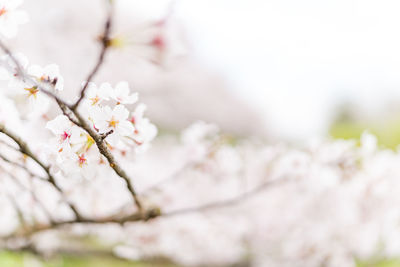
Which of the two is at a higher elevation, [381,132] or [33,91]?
[381,132]

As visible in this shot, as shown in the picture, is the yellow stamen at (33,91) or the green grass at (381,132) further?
the green grass at (381,132)

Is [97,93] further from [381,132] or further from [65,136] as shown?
[381,132]

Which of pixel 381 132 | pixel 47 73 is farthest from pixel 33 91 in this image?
pixel 381 132

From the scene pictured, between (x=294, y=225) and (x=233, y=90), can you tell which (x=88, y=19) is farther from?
(x=294, y=225)

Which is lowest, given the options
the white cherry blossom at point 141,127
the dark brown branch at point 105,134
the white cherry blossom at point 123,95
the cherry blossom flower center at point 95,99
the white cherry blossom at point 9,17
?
the dark brown branch at point 105,134

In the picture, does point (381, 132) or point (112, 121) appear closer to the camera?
point (112, 121)

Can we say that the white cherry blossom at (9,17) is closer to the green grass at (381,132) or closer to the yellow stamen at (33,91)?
the yellow stamen at (33,91)

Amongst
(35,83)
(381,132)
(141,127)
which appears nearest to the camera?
(35,83)

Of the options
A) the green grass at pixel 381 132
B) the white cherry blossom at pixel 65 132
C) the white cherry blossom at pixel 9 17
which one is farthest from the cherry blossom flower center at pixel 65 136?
the green grass at pixel 381 132

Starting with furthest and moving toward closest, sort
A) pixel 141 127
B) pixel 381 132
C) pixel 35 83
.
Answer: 1. pixel 381 132
2. pixel 141 127
3. pixel 35 83

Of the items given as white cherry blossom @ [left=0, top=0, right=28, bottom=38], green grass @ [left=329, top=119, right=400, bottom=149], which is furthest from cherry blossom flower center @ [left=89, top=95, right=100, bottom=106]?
green grass @ [left=329, top=119, right=400, bottom=149]

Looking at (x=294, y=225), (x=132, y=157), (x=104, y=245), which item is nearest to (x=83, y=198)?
(x=132, y=157)

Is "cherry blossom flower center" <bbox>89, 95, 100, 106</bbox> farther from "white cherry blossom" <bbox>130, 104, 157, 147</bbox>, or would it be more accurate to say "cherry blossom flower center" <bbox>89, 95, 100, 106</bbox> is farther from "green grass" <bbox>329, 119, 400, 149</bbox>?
"green grass" <bbox>329, 119, 400, 149</bbox>

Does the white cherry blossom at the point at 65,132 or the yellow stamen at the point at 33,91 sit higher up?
the yellow stamen at the point at 33,91
